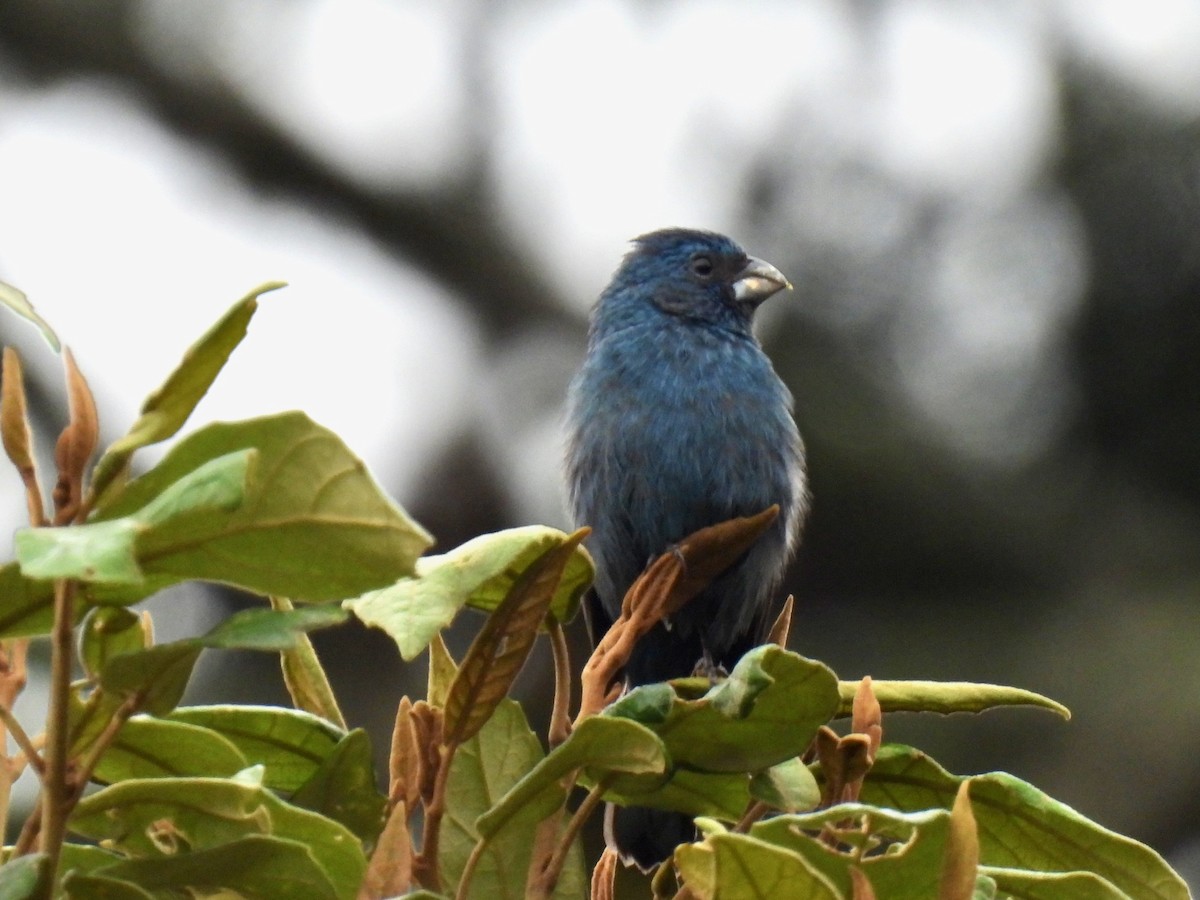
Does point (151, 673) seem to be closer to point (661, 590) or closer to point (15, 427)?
point (15, 427)

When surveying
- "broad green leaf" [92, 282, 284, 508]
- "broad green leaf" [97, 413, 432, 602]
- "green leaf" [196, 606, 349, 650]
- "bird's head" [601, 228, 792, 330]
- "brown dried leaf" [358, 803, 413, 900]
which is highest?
"broad green leaf" [92, 282, 284, 508]

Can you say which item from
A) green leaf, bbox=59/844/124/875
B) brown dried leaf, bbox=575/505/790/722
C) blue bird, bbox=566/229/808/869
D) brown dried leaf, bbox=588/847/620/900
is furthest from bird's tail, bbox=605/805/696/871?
green leaf, bbox=59/844/124/875

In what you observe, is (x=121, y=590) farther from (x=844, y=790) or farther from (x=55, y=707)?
(x=844, y=790)

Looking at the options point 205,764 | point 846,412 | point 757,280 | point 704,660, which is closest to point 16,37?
point 846,412

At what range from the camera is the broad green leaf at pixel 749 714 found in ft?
4.42

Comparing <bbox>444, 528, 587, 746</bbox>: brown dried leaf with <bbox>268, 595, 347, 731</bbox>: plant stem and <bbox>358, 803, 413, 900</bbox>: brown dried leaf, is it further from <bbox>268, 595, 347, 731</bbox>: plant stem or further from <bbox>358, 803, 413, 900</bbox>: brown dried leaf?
<bbox>268, 595, 347, 731</bbox>: plant stem

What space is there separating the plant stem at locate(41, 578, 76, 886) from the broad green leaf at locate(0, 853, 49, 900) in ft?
0.08

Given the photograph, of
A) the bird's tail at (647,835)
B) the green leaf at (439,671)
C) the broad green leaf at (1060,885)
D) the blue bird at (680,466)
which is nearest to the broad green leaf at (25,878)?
the green leaf at (439,671)

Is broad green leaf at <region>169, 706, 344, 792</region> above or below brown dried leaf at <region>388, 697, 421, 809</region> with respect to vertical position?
below

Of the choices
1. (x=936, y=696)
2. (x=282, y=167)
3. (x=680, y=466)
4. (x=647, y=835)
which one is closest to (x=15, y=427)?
(x=936, y=696)

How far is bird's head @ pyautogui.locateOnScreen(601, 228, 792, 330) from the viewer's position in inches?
188

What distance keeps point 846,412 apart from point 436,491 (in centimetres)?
212

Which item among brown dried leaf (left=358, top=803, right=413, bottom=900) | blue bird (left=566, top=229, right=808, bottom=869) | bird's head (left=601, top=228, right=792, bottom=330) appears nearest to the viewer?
brown dried leaf (left=358, top=803, right=413, bottom=900)

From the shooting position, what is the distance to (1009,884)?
4.51ft
